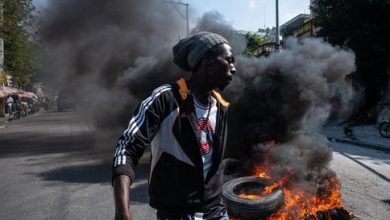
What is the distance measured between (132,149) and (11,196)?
5.72 meters

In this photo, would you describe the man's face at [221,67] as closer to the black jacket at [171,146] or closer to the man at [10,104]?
the black jacket at [171,146]

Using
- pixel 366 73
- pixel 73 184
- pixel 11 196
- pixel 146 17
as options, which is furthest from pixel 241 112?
pixel 366 73

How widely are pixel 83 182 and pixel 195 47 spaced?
6330 mm

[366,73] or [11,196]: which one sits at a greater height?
[366,73]

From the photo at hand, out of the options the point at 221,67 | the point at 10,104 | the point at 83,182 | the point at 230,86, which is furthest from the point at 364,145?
the point at 10,104

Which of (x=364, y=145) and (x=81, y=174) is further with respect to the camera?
(x=364, y=145)

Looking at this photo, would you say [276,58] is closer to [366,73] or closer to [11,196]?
[11,196]

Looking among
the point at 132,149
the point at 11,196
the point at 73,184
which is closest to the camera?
the point at 132,149

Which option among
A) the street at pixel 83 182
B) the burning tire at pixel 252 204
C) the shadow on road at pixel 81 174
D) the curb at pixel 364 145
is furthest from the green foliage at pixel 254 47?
the burning tire at pixel 252 204

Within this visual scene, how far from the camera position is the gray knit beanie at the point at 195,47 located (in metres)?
2.13

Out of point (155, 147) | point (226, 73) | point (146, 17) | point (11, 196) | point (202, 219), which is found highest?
point (146, 17)

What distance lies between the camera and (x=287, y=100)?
851 cm

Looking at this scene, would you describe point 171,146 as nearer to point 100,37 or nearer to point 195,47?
point 195,47

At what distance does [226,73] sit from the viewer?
2.18 metres
